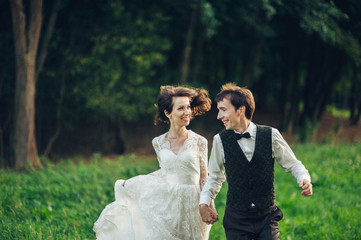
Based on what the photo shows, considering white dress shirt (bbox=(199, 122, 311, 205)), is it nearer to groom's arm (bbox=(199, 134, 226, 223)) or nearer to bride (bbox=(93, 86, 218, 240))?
groom's arm (bbox=(199, 134, 226, 223))

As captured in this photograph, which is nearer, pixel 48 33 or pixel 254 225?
pixel 254 225

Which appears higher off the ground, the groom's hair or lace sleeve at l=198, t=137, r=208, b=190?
the groom's hair

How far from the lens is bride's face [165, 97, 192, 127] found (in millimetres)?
4305

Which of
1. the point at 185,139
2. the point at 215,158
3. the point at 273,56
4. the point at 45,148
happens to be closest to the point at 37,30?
the point at 45,148

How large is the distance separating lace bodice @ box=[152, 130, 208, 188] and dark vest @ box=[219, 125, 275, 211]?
0.70 metres

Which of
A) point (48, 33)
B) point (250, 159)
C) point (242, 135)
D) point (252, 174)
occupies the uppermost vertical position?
point (48, 33)

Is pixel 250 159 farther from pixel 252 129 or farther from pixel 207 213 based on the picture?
pixel 207 213

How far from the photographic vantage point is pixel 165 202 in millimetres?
4207

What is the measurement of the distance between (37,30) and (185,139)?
608 cm

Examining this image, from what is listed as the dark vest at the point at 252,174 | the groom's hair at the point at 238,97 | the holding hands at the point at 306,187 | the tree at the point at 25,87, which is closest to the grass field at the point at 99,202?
the tree at the point at 25,87

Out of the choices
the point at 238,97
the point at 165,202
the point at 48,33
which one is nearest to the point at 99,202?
the point at 165,202

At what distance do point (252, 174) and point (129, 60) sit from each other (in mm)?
10143

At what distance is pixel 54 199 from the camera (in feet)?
21.7

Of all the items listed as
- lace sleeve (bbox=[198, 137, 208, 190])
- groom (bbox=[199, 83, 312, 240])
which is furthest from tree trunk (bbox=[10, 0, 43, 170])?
groom (bbox=[199, 83, 312, 240])
